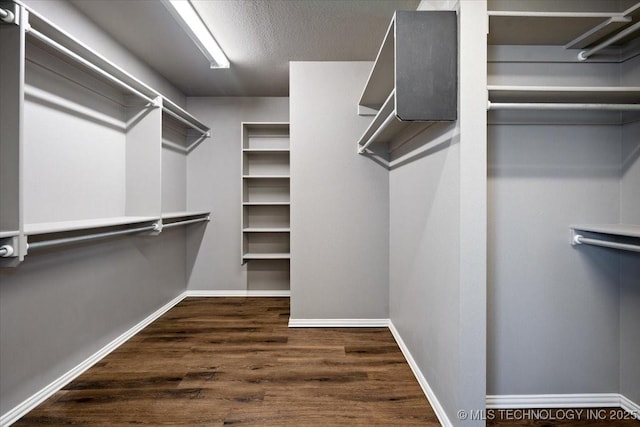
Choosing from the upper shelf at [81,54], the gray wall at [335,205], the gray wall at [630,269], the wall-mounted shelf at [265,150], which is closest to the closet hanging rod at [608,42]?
the gray wall at [630,269]

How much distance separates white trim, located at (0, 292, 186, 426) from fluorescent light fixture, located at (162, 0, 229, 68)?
7.69ft

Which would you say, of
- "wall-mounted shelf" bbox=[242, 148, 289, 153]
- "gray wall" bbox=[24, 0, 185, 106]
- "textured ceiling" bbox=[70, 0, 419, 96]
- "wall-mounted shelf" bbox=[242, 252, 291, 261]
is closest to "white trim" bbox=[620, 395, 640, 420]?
"textured ceiling" bbox=[70, 0, 419, 96]

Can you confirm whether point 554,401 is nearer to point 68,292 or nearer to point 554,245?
point 554,245

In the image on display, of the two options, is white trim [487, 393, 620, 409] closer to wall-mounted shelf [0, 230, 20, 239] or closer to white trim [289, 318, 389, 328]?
white trim [289, 318, 389, 328]

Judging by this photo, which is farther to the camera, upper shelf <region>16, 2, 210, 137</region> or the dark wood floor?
the dark wood floor

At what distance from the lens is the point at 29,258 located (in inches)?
71.4

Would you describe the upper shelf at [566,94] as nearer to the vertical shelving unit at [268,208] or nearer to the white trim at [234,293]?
the vertical shelving unit at [268,208]

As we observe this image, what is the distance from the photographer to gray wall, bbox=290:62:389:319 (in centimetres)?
304

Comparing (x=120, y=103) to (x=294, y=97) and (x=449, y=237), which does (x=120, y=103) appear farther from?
(x=449, y=237)

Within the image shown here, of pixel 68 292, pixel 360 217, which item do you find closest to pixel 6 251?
pixel 68 292

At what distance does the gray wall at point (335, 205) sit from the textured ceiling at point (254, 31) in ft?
0.93

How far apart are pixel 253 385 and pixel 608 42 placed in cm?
258

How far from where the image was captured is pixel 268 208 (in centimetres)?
407

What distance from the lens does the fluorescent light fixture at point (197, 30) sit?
212cm
